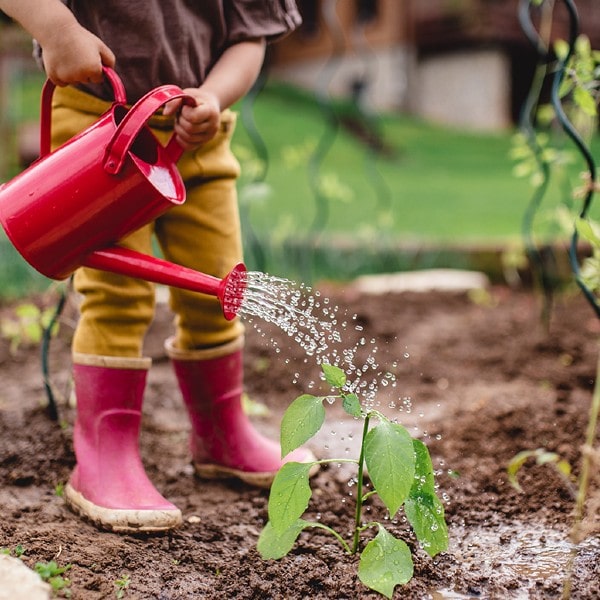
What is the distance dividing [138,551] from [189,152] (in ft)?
2.44

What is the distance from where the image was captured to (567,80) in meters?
1.56

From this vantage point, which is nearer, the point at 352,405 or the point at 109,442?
the point at 352,405

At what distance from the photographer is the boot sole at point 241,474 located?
166 cm

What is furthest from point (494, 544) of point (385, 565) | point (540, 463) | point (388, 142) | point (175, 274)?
point (388, 142)

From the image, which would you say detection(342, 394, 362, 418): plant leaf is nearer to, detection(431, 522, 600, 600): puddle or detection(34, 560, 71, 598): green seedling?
detection(431, 522, 600, 600): puddle

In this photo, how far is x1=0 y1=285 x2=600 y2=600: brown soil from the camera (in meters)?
1.24

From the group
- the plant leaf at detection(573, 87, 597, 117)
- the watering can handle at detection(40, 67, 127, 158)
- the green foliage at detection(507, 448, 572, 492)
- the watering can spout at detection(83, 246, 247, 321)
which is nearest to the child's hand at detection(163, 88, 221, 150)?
the watering can handle at detection(40, 67, 127, 158)

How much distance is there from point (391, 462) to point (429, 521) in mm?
155

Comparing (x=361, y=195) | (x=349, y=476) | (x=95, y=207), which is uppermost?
(x=95, y=207)

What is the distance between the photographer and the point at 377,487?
3.57ft

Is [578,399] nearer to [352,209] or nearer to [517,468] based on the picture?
[517,468]

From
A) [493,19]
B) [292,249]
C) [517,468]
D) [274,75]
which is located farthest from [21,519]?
[274,75]

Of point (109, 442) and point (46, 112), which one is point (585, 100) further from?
point (109, 442)

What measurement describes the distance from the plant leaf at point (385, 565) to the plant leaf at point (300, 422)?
0.19m
